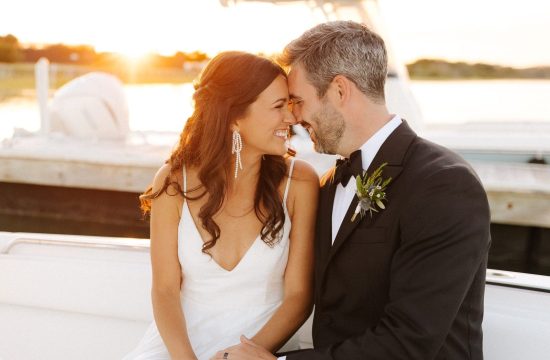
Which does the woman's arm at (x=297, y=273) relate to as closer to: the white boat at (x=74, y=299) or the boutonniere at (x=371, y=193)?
the white boat at (x=74, y=299)

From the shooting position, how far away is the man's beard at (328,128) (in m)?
1.82

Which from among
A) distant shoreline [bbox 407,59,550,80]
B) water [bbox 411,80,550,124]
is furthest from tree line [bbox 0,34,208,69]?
distant shoreline [bbox 407,59,550,80]

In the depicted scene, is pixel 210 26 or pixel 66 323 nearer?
pixel 66 323

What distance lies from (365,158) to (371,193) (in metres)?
0.19

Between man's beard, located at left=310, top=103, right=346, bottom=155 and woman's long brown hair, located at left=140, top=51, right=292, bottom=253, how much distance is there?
0.22 m

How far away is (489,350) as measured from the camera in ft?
6.36

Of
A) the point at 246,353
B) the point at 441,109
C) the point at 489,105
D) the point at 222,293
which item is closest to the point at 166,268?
the point at 222,293

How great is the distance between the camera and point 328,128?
6.06 ft

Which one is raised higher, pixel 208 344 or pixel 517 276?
pixel 517 276

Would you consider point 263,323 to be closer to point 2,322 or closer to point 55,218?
point 2,322

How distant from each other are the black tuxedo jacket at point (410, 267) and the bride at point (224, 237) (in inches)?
9.7

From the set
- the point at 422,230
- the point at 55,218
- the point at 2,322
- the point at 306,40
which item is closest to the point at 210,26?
the point at 55,218

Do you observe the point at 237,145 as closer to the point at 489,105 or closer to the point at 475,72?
the point at 489,105

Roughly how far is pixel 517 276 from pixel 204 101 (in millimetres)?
1266
